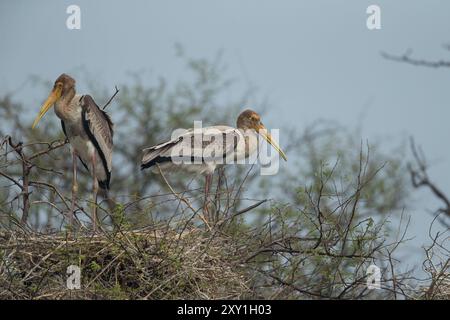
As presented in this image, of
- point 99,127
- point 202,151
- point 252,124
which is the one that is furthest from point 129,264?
point 252,124

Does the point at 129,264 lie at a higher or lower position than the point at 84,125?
lower

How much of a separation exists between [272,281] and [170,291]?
2.10 ft

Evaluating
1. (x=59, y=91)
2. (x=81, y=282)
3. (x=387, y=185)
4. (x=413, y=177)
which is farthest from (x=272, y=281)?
(x=387, y=185)

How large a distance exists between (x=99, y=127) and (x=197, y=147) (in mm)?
709

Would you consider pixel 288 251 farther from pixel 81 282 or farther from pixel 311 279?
pixel 81 282

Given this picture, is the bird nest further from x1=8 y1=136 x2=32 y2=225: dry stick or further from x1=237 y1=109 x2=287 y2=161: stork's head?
x1=237 y1=109 x2=287 y2=161: stork's head

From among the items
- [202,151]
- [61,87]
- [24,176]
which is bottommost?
[24,176]

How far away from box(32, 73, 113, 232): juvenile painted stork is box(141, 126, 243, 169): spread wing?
486 mm

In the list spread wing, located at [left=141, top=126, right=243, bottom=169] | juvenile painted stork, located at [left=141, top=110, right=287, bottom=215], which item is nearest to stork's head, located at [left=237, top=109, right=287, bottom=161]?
juvenile painted stork, located at [left=141, top=110, right=287, bottom=215]

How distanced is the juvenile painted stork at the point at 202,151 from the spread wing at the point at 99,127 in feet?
1.40

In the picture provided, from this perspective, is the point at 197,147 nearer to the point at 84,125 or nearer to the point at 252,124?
the point at 84,125

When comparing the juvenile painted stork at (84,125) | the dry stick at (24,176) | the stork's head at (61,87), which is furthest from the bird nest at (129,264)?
the stork's head at (61,87)

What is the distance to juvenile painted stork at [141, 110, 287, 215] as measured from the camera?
773cm

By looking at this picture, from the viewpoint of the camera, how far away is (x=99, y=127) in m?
8.02
